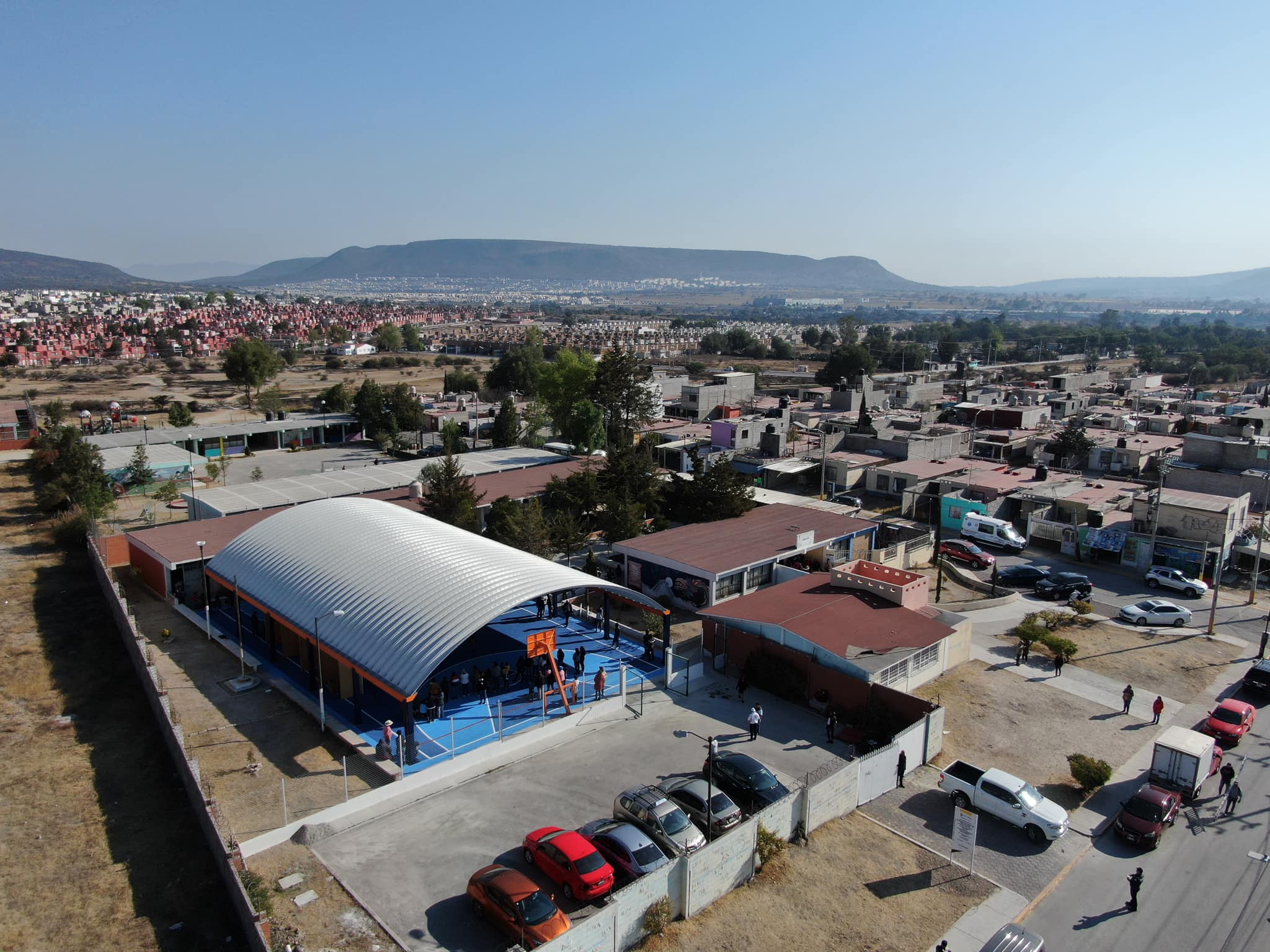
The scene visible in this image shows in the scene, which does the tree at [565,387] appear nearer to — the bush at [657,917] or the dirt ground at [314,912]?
the dirt ground at [314,912]

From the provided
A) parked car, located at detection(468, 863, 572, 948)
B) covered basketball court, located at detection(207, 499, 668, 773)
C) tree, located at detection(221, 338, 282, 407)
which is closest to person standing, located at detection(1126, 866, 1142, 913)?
parked car, located at detection(468, 863, 572, 948)

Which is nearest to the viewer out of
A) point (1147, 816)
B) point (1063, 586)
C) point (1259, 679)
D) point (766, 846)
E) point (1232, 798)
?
point (766, 846)

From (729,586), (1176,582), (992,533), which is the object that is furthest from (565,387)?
(1176,582)

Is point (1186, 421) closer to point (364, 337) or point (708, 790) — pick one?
point (708, 790)

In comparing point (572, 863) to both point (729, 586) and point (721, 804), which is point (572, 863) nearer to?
point (721, 804)

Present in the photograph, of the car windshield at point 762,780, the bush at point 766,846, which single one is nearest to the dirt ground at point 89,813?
the bush at point 766,846
